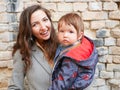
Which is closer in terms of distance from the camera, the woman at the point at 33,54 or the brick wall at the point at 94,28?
the woman at the point at 33,54

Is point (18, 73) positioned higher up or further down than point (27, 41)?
further down

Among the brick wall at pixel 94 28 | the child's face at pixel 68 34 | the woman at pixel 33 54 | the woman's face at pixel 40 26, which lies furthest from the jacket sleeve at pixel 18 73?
the brick wall at pixel 94 28

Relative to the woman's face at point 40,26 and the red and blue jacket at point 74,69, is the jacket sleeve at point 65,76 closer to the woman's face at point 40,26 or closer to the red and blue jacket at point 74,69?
the red and blue jacket at point 74,69

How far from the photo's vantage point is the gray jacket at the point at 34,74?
6.80 feet

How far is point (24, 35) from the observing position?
2150mm

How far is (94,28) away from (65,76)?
5.47 ft

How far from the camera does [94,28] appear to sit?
3461 millimetres

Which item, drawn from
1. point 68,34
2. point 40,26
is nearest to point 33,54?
point 40,26

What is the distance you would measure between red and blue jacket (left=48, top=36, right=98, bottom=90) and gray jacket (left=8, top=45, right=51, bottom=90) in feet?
0.35

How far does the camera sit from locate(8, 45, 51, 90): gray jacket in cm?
207

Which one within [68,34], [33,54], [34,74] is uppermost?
[68,34]

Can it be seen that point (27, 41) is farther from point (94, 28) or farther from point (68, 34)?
point (94, 28)

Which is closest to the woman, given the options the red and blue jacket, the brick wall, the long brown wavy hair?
the long brown wavy hair

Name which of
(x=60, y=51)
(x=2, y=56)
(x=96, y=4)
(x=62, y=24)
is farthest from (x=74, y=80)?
(x=96, y=4)
